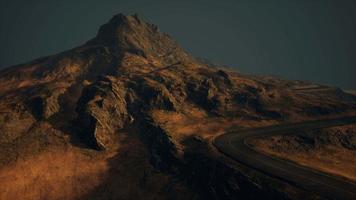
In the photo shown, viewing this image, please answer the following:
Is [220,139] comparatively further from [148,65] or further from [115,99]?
[148,65]

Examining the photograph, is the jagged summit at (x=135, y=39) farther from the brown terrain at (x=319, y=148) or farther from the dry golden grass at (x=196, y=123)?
the brown terrain at (x=319, y=148)

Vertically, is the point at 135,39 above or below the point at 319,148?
above

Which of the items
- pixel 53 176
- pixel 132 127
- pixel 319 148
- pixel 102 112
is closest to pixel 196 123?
pixel 132 127

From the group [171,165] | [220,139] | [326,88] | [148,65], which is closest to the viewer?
[171,165]

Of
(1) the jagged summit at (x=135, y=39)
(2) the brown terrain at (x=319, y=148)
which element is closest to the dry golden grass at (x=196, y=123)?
(2) the brown terrain at (x=319, y=148)

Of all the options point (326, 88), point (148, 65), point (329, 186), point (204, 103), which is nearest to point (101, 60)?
point (148, 65)

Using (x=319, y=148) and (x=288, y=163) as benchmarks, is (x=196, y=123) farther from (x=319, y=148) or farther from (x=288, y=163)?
(x=288, y=163)
